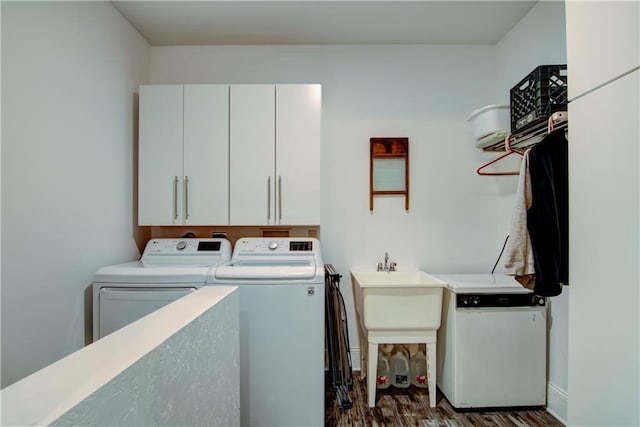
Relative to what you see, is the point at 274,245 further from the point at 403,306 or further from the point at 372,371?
the point at 372,371

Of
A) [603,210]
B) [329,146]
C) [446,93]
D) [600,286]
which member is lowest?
[600,286]

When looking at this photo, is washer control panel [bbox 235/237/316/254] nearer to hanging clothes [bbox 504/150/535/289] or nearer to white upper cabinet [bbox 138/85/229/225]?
white upper cabinet [bbox 138/85/229/225]

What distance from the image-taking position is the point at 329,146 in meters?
2.55

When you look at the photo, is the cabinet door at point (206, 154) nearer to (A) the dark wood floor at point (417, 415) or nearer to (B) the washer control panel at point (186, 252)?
(B) the washer control panel at point (186, 252)

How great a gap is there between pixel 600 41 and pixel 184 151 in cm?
220

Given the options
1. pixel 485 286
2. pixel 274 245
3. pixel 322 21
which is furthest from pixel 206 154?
pixel 485 286

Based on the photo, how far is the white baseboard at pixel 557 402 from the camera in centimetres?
187

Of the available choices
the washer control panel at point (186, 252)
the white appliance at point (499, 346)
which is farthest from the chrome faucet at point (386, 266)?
the washer control panel at point (186, 252)

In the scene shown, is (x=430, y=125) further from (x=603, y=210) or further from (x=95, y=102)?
(x=95, y=102)

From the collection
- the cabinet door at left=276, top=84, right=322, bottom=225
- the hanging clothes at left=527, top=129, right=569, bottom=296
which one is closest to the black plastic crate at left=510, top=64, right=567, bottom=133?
the hanging clothes at left=527, top=129, right=569, bottom=296

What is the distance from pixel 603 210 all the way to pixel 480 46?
2.17m

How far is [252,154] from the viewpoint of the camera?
218 centimetres

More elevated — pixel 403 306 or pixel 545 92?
pixel 545 92

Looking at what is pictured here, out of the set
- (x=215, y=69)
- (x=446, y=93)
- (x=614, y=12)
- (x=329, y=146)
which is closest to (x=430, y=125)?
(x=446, y=93)
